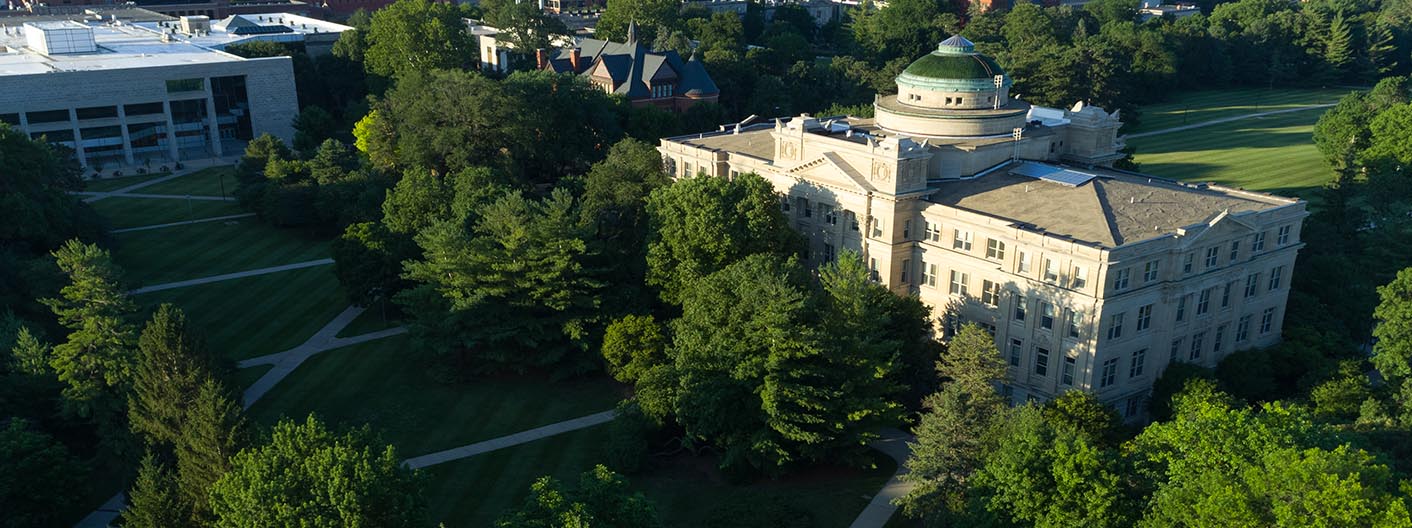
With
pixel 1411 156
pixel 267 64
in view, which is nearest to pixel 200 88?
pixel 267 64

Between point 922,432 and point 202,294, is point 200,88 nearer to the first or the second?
point 202,294

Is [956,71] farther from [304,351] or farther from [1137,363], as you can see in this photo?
[304,351]

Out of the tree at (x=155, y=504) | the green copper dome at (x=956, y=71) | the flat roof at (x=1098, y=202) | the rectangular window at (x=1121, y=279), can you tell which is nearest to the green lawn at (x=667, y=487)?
the tree at (x=155, y=504)

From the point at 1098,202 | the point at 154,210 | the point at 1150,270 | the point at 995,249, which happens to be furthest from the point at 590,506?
the point at 154,210

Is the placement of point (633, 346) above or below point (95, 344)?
below

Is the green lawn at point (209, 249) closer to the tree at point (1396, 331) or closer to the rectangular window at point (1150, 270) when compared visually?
the rectangular window at point (1150, 270)

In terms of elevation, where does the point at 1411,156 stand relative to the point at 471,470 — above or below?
above
